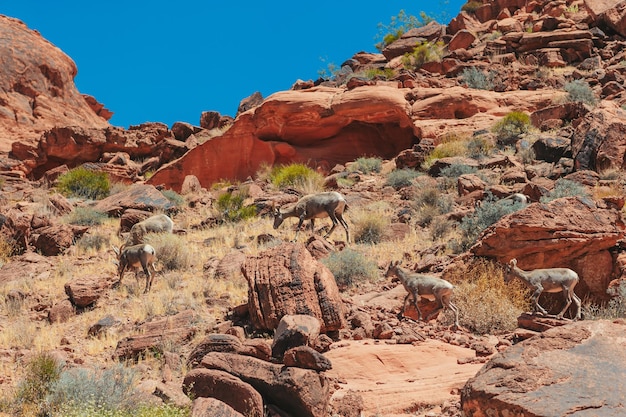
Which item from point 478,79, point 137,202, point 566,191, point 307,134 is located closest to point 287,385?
point 566,191

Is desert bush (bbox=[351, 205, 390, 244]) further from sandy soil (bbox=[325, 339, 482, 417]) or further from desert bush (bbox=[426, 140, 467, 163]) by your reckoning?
desert bush (bbox=[426, 140, 467, 163])

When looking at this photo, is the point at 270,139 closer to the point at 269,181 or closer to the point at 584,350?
the point at 269,181

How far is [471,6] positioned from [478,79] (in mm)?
15098

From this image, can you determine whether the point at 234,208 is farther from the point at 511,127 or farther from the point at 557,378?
the point at 557,378

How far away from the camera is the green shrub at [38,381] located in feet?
23.4

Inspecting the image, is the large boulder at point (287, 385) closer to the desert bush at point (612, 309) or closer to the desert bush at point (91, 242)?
the desert bush at point (612, 309)

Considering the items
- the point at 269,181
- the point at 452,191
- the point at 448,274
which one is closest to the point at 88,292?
the point at 448,274

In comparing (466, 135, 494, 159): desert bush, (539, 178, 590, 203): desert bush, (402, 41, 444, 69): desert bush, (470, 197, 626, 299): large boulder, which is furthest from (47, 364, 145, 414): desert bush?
(402, 41, 444, 69): desert bush

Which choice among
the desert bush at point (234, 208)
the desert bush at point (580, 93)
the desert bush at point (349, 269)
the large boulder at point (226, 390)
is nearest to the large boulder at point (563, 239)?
the desert bush at point (349, 269)

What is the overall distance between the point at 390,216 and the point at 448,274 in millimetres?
6057

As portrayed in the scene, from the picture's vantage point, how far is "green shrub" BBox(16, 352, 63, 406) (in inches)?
281

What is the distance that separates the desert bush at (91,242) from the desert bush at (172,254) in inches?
84.0

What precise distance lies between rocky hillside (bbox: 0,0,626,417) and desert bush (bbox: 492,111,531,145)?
73 millimetres

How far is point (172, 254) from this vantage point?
14.1 meters
